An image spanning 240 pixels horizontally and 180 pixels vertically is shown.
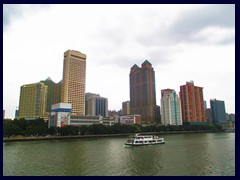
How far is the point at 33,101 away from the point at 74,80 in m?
35.5

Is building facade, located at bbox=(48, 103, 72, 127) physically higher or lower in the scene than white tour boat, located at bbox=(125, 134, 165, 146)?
higher

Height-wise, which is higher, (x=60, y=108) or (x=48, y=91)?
(x=48, y=91)

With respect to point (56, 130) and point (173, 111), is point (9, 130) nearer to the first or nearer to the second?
point (56, 130)

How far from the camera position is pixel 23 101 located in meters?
174

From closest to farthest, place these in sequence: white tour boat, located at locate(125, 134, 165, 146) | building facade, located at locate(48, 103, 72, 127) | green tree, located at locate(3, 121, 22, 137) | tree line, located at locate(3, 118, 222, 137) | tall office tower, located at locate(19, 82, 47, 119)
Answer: white tour boat, located at locate(125, 134, 165, 146) → green tree, located at locate(3, 121, 22, 137) → tree line, located at locate(3, 118, 222, 137) → building facade, located at locate(48, 103, 72, 127) → tall office tower, located at locate(19, 82, 47, 119)

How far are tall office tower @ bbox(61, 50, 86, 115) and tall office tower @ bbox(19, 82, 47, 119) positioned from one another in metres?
17.2

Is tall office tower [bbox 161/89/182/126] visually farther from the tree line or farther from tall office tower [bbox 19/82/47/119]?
tall office tower [bbox 19/82/47/119]

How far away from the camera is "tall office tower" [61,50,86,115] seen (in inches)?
6683

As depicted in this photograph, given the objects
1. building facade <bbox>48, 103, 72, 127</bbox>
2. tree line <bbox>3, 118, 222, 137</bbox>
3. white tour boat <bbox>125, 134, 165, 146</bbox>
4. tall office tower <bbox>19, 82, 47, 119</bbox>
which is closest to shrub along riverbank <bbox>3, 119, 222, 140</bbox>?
tree line <bbox>3, 118, 222, 137</bbox>

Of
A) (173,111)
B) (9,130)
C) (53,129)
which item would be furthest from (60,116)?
(173,111)
